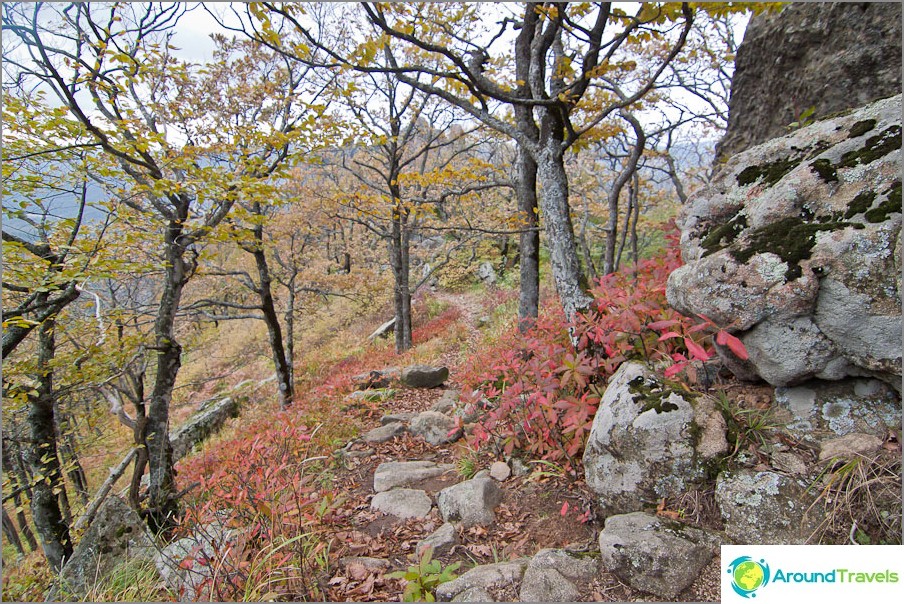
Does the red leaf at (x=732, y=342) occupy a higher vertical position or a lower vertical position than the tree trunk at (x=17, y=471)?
higher

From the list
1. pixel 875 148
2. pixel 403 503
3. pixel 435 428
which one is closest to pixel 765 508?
pixel 875 148

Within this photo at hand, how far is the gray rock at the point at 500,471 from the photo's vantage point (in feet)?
13.3

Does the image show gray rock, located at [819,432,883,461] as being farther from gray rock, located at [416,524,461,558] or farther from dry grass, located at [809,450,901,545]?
gray rock, located at [416,524,461,558]

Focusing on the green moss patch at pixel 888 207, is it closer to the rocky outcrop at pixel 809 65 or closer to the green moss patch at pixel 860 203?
the green moss patch at pixel 860 203

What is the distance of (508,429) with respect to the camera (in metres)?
4.45

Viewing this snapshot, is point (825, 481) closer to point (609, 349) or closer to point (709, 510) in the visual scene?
point (709, 510)

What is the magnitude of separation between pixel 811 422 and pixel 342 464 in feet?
16.1

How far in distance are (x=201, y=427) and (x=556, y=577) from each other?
12.6 m

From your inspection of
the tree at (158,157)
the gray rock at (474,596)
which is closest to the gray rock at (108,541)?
the tree at (158,157)

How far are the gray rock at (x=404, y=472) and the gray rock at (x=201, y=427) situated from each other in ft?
29.2

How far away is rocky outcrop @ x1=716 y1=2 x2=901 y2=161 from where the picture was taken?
340cm

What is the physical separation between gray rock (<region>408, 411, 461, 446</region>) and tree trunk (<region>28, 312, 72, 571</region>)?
5.01 meters

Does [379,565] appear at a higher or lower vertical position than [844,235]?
lower

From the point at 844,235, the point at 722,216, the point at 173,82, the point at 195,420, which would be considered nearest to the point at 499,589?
the point at 844,235
